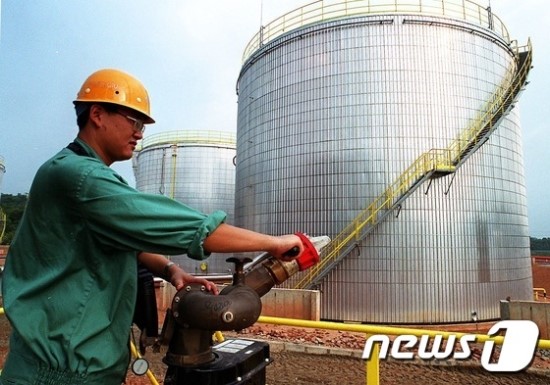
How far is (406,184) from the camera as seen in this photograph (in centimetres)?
1047

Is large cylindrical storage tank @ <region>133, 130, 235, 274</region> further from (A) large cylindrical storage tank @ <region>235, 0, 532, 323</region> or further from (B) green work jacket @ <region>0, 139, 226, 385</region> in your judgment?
(B) green work jacket @ <region>0, 139, 226, 385</region>

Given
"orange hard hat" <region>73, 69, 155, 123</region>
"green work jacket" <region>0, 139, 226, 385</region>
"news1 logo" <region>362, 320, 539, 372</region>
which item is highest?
"orange hard hat" <region>73, 69, 155, 123</region>

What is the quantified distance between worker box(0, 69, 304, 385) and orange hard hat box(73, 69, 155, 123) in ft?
0.72

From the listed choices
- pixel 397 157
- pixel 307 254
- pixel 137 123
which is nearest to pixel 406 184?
pixel 397 157

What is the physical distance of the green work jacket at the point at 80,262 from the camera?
1.09 metres

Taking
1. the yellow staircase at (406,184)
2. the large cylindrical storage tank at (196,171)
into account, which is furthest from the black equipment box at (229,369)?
the large cylindrical storage tank at (196,171)

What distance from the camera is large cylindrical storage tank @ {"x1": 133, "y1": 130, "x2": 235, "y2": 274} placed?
23.0m

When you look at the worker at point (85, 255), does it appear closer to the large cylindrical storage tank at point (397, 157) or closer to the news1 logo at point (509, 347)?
the news1 logo at point (509, 347)

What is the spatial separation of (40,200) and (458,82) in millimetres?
12577

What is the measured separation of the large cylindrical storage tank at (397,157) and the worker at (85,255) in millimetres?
9917

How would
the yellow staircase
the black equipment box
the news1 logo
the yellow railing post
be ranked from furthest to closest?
the yellow staircase < the yellow railing post < the news1 logo < the black equipment box

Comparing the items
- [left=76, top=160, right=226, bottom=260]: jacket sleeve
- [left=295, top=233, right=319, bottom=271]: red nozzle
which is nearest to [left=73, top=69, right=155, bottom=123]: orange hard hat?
[left=76, top=160, right=226, bottom=260]: jacket sleeve

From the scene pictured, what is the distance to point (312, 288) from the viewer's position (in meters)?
10.8

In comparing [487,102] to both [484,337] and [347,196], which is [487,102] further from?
[484,337]
